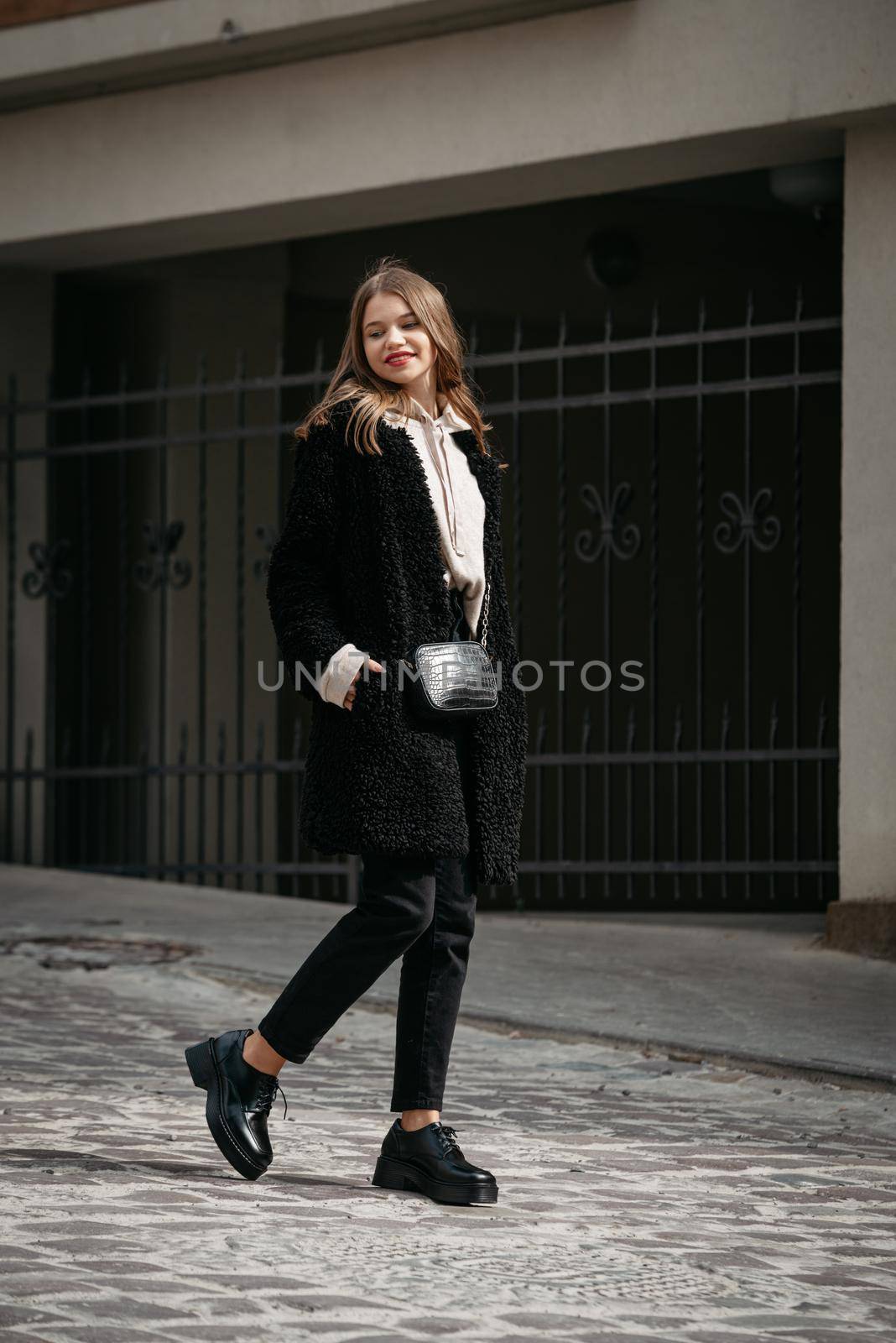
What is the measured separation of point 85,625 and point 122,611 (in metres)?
0.23

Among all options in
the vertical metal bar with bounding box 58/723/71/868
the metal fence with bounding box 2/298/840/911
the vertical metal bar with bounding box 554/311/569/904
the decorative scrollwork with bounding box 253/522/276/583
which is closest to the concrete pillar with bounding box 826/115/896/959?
the metal fence with bounding box 2/298/840/911

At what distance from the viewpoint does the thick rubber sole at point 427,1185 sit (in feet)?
12.3

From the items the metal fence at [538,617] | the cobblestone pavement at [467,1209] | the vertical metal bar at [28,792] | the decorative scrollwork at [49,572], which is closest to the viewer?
the cobblestone pavement at [467,1209]

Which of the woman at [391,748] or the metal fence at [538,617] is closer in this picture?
the woman at [391,748]

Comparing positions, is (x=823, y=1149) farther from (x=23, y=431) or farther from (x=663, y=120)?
(x=23, y=431)

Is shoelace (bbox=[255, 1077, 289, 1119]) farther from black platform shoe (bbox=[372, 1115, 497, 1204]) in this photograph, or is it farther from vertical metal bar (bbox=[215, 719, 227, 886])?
vertical metal bar (bbox=[215, 719, 227, 886])

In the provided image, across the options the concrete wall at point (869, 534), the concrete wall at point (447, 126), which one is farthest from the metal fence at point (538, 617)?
the concrete wall at point (447, 126)

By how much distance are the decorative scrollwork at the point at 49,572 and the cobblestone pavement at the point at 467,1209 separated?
4.65 meters

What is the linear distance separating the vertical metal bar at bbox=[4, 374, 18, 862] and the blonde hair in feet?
20.5

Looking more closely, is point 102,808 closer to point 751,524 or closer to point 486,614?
point 751,524

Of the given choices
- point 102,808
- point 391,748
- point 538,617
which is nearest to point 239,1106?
point 391,748

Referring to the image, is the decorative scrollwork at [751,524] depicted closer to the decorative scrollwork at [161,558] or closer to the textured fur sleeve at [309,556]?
the decorative scrollwork at [161,558]

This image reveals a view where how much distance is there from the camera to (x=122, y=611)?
32.5 ft

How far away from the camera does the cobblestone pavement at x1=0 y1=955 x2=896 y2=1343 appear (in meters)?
3.03
